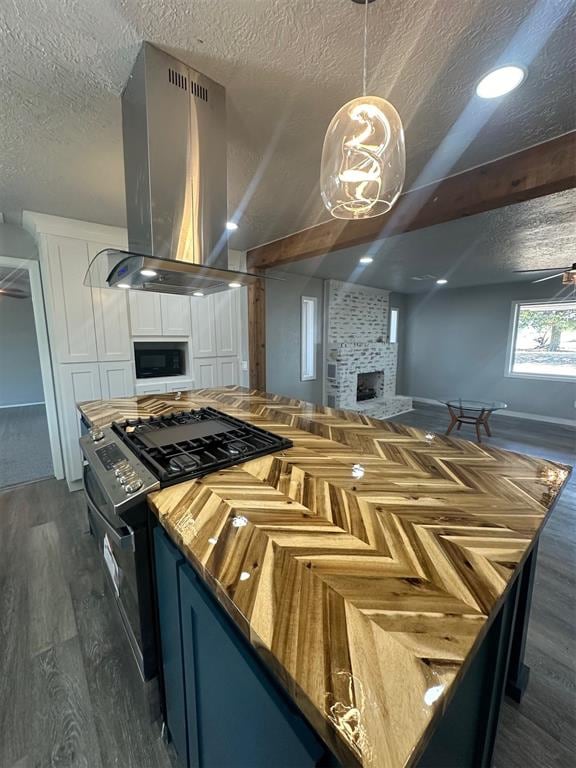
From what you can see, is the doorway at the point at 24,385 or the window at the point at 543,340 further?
the window at the point at 543,340

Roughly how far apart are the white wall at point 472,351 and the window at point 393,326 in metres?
0.38

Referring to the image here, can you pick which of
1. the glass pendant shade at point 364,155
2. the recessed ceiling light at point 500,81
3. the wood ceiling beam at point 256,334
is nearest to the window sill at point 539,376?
the wood ceiling beam at point 256,334

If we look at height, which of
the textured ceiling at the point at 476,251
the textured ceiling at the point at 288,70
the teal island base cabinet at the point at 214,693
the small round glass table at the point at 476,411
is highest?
the textured ceiling at the point at 288,70

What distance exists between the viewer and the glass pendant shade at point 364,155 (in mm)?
1034

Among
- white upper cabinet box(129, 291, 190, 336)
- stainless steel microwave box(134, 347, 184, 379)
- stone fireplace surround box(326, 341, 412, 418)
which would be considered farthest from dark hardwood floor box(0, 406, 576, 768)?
stone fireplace surround box(326, 341, 412, 418)

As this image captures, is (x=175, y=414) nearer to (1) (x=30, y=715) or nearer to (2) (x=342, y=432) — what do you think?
(2) (x=342, y=432)

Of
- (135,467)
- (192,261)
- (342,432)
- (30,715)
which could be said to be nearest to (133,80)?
(192,261)

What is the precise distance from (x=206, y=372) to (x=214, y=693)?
3296mm

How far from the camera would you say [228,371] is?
4.06 m

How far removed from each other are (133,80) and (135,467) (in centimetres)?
156

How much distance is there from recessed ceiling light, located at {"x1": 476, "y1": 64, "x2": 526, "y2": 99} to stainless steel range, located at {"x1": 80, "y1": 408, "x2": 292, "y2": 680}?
5.69ft

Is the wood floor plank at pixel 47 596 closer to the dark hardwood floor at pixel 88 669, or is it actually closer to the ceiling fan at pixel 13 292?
the dark hardwood floor at pixel 88 669

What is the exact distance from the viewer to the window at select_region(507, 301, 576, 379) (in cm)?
548

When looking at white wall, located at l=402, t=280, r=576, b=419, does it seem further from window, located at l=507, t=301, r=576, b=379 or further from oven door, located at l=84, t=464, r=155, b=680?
oven door, located at l=84, t=464, r=155, b=680
